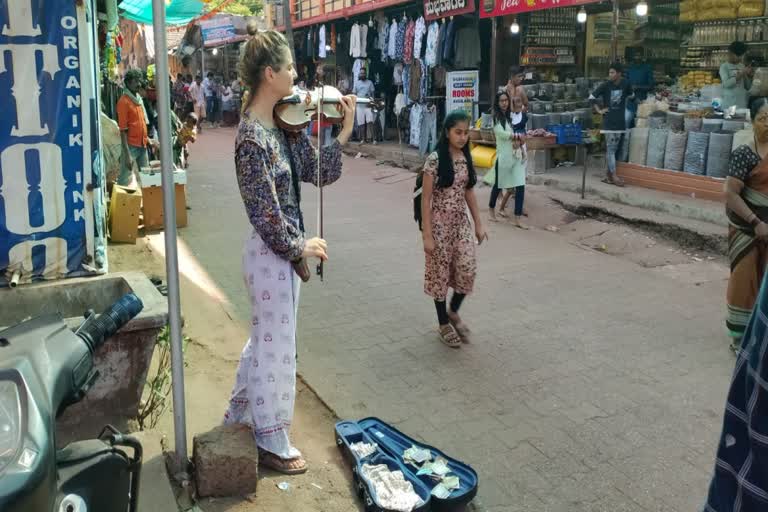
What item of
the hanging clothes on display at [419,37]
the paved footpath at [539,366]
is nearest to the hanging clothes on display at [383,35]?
the hanging clothes on display at [419,37]

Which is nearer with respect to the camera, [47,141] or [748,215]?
[47,141]

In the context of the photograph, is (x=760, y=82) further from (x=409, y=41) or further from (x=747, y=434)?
(x=747, y=434)

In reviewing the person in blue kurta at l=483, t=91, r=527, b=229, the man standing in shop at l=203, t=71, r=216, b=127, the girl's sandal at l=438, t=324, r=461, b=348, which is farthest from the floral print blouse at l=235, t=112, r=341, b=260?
the man standing in shop at l=203, t=71, r=216, b=127

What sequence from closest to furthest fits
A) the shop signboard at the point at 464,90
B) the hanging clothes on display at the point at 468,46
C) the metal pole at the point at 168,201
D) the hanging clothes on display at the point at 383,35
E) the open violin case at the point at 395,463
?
the metal pole at the point at 168,201 → the open violin case at the point at 395,463 → the shop signboard at the point at 464,90 → the hanging clothes on display at the point at 468,46 → the hanging clothes on display at the point at 383,35

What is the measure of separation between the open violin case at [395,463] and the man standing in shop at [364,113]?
1362 centimetres

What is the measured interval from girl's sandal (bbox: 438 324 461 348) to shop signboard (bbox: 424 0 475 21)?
952 cm

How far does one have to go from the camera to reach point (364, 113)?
56.2 feet

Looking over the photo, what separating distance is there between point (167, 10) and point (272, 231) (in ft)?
41.2

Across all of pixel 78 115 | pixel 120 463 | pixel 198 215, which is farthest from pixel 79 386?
pixel 198 215

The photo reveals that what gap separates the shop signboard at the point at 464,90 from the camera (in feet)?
44.7

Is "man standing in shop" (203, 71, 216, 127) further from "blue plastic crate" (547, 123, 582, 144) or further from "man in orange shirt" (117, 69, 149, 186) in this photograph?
"man in orange shirt" (117, 69, 149, 186)

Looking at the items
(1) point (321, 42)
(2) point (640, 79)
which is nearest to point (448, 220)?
(2) point (640, 79)

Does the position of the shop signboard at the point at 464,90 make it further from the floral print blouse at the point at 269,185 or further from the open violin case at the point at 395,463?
the floral print blouse at the point at 269,185

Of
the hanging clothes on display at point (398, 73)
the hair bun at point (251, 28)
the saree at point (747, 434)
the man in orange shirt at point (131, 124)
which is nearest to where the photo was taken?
the saree at point (747, 434)
